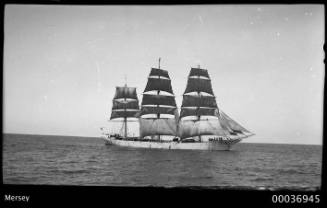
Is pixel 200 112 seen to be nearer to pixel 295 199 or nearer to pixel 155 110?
pixel 155 110

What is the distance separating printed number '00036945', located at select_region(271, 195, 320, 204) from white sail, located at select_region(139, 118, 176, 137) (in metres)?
11.2

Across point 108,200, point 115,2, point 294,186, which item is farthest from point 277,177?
point 115,2

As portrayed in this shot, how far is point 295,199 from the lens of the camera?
311 cm

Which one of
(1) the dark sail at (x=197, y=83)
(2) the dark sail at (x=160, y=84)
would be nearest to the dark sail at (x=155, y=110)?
(2) the dark sail at (x=160, y=84)

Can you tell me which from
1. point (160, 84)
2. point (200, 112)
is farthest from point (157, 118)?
point (160, 84)

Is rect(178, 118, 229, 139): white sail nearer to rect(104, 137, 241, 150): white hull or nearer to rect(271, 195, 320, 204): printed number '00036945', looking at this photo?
rect(104, 137, 241, 150): white hull

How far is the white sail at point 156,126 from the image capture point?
14578mm

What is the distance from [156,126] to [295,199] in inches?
479

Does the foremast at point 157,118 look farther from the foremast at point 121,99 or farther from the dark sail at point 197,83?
the dark sail at point 197,83

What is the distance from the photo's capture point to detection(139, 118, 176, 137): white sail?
1458 centimetres

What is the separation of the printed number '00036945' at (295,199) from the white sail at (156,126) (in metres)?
11.2

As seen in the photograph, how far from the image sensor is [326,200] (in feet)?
10.1

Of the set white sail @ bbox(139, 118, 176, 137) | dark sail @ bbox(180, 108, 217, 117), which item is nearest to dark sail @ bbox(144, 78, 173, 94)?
dark sail @ bbox(180, 108, 217, 117)

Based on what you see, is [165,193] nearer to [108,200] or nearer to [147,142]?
[108,200]
